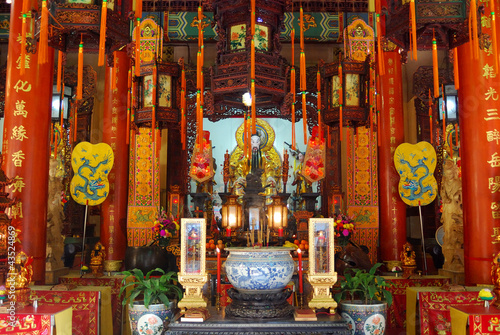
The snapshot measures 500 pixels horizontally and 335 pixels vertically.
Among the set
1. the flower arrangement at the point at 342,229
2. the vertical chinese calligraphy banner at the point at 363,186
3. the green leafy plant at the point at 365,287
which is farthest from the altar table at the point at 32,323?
the vertical chinese calligraphy banner at the point at 363,186

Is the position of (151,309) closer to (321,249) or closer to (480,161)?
(321,249)

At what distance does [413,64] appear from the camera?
28.1 ft

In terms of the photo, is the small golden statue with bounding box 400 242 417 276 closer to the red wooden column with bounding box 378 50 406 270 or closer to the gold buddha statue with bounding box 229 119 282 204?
the red wooden column with bounding box 378 50 406 270

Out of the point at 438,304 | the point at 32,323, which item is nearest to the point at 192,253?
the point at 32,323

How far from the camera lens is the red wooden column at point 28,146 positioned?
15.5 ft

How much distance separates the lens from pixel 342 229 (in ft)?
21.4

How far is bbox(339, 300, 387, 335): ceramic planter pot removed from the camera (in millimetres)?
3340

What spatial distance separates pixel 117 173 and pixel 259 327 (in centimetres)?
506

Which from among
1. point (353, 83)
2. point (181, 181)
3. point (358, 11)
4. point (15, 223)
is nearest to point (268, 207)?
point (181, 181)

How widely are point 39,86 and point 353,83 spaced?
3922 millimetres

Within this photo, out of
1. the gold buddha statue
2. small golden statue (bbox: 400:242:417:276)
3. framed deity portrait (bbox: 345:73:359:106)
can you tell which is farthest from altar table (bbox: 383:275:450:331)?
the gold buddha statue

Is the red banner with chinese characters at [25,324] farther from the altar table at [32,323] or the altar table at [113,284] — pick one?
the altar table at [113,284]

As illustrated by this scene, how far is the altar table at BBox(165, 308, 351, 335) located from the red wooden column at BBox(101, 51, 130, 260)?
15.3ft

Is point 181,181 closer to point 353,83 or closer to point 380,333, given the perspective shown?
point 353,83
